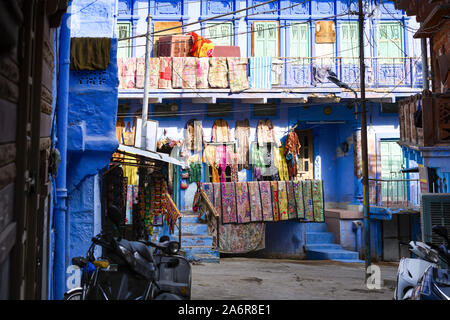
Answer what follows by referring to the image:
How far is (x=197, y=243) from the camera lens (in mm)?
15711

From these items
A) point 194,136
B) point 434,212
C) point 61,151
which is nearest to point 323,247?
point 194,136

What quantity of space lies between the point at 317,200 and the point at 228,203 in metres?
3.42

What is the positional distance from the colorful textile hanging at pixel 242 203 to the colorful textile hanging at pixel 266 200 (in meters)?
0.58

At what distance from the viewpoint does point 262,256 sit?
59.9 feet

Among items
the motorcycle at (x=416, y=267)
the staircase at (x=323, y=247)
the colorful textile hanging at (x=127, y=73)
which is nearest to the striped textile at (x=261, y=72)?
the colorful textile hanging at (x=127, y=73)

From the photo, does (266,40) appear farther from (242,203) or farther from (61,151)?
(61,151)

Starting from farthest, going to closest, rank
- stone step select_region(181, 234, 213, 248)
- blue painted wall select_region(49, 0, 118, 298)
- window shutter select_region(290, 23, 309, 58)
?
window shutter select_region(290, 23, 309, 58) → stone step select_region(181, 234, 213, 248) → blue painted wall select_region(49, 0, 118, 298)

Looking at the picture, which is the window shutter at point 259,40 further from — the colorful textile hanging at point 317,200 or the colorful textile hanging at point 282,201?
the colorful textile hanging at point 317,200

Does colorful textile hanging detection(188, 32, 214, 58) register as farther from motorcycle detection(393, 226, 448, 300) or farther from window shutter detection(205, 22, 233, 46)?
motorcycle detection(393, 226, 448, 300)

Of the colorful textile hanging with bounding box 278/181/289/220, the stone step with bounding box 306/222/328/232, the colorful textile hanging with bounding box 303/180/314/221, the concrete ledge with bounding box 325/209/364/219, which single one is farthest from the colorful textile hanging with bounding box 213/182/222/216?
the concrete ledge with bounding box 325/209/364/219

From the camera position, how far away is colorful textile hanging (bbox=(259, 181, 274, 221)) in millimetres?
17172

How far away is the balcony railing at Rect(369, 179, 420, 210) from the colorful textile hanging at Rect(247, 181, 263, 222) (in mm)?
4448

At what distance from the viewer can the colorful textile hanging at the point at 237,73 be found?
18.2m

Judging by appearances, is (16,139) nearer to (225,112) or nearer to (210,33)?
(225,112)
